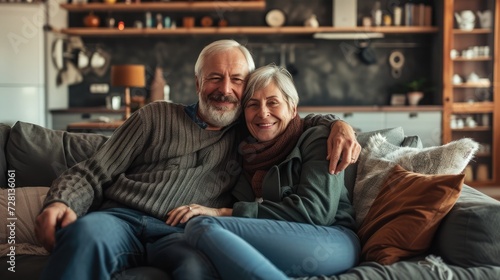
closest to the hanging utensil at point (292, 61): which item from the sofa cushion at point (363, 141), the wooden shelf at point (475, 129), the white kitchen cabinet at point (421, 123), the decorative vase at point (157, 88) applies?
the white kitchen cabinet at point (421, 123)

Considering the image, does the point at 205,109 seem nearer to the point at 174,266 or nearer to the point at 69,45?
the point at 174,266

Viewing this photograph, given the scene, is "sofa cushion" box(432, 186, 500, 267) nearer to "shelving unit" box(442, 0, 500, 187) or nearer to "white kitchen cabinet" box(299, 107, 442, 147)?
"white kitchen cabinet" box(299, 107, 442, 147)

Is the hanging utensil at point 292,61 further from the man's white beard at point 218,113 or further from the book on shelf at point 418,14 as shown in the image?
the man's white beard at point 218,113

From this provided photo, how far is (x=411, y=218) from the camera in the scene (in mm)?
1735

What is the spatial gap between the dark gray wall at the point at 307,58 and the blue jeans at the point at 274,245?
446 cm

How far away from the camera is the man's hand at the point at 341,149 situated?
1841mm

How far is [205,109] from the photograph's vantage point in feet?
6.88

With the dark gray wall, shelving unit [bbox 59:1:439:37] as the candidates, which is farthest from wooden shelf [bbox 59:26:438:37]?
the dark gray wall

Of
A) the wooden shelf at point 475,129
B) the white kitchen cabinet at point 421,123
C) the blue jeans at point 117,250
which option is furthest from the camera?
the wooden shelf at point 475,129

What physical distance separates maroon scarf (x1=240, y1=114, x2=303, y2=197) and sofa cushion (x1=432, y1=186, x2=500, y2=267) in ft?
2.00

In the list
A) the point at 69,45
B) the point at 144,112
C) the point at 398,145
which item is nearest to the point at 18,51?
Result: the point at 69,45

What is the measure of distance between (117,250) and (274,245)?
465mm

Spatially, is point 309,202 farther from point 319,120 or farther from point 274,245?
point 319,120

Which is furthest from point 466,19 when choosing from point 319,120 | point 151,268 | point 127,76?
Result: point 151,268
